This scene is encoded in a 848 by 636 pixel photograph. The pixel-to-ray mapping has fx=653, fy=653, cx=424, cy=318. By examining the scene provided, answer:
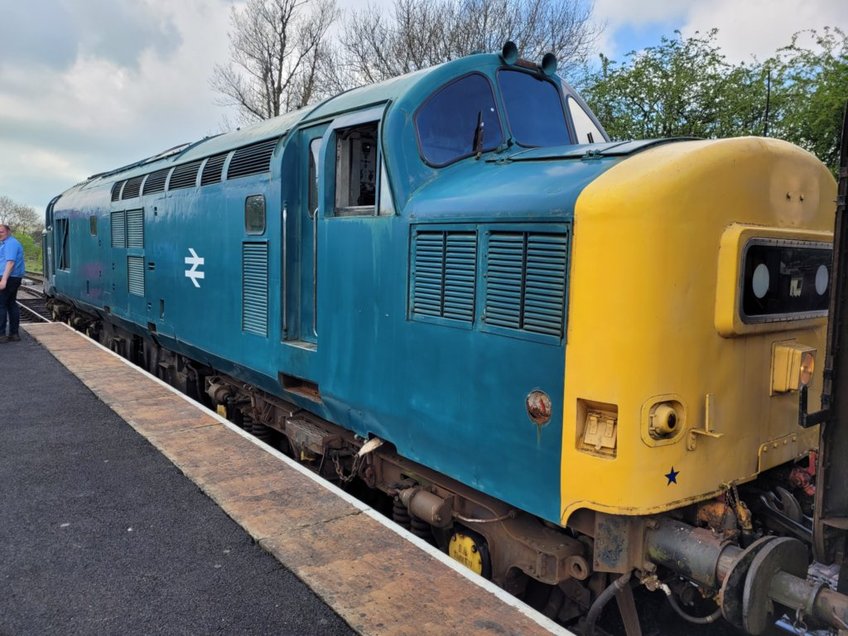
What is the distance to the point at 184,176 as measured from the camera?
7.20 metres

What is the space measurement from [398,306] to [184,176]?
4476 millimetres

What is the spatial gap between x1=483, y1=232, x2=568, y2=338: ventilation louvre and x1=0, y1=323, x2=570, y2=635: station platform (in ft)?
4.28

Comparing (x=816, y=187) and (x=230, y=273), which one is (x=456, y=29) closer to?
(x=230, y=273)

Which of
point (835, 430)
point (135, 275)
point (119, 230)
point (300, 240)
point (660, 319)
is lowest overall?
point (835, 430)

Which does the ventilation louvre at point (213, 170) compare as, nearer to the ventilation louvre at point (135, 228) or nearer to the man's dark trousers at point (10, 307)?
the ventilation louvre at point (135, 228)

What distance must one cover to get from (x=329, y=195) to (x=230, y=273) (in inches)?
77.2

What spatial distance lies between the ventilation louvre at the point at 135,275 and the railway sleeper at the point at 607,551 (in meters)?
4.88

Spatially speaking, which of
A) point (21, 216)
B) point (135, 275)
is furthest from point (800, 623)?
point (21, 216)

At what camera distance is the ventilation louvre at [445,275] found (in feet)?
11.0

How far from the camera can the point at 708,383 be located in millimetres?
2877

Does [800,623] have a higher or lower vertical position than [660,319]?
lower

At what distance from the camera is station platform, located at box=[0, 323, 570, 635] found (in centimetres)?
295

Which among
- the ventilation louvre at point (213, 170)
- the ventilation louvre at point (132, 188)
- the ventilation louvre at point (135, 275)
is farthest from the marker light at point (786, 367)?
the ventilation louvre at point (132, 188)

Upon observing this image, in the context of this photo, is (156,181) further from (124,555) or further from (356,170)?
(124,555)
